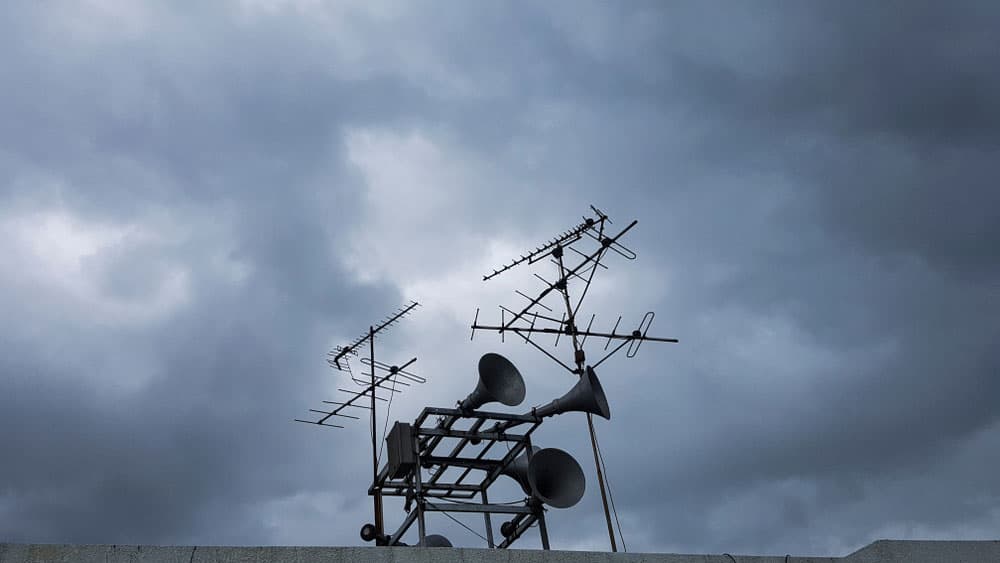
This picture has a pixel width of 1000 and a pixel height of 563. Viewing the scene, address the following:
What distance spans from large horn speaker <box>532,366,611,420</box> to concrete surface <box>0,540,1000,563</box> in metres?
3.49

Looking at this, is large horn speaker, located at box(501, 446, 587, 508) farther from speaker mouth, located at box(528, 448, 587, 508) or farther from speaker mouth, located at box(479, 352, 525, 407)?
speaker mouth, located at box(479, 352, 525, 407)

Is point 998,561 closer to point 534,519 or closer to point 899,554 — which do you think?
point 899,554

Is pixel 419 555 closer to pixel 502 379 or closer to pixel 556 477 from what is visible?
pixel 556 477

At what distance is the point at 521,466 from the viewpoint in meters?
14.9

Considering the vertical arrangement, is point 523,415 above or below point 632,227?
below

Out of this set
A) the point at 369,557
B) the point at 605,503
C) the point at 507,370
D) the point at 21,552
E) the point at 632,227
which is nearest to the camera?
the point at 21,552

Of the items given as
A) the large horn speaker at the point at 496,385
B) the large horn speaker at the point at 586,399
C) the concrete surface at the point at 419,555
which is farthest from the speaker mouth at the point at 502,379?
the concrete surface at the point at 419,555

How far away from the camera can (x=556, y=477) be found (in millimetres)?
13875

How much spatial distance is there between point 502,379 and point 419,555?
4972 millimetres

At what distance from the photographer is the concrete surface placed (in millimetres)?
8875

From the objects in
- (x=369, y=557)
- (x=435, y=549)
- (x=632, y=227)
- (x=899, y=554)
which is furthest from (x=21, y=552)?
(x=632, y=227)

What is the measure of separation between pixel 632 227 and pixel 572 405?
4111mm

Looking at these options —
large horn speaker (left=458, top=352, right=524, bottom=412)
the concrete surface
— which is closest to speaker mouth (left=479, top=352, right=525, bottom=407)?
large horn speaker (left=458, top=352, right=524, bottom=412)

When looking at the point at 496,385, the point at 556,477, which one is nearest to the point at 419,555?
the point at 556,477
